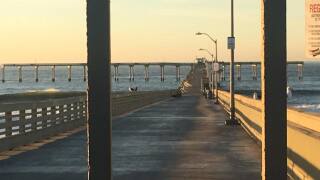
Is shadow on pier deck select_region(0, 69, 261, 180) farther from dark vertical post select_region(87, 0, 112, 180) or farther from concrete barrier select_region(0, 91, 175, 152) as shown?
dark vertical post select_region(87, 0, 112, 180)

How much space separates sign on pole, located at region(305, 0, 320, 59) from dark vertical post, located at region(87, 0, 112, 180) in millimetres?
1983

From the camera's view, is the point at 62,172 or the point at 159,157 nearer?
the point at 62,172

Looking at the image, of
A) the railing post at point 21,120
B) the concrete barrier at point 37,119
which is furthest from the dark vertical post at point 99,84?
the railing post at point 21,120

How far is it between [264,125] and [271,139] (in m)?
0.11

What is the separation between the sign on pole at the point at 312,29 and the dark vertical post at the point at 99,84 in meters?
1.98

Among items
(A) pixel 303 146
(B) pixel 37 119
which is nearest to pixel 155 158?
(A) pixel 303 146

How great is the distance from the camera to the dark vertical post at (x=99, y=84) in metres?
4.56

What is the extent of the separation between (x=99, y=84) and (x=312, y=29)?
6.90 ft

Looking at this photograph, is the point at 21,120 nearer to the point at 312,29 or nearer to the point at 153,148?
the point at 153,148

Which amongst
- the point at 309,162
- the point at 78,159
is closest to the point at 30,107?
the point at 78,159

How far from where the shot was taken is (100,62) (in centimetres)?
457

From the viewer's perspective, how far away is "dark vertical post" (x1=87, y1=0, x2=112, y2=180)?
15.0 ft

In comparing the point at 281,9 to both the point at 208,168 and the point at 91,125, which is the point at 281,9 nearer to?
the point at 91,125

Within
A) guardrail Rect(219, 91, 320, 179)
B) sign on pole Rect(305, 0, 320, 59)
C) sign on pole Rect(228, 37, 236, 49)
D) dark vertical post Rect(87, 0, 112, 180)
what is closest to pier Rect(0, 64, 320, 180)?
guardrail Rect(219, 91, 320, 179)
